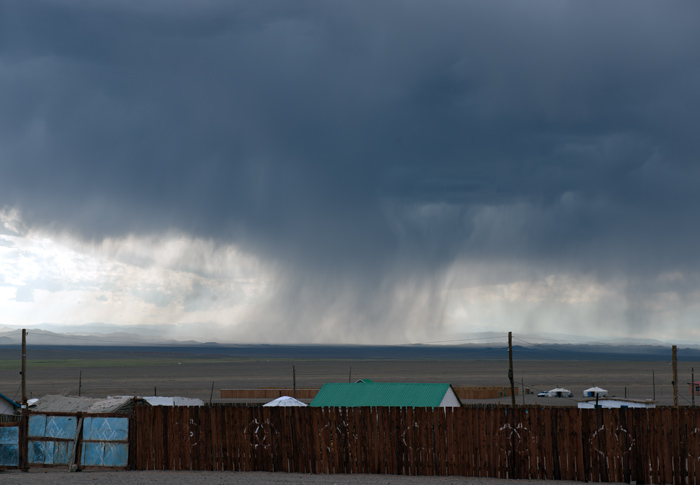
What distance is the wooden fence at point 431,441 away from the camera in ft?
64.0

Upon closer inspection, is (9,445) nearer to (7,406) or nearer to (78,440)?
(78,440)

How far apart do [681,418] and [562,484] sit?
3854mm

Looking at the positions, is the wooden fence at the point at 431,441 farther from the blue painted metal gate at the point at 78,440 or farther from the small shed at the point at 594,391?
the small shed at the point at 594,391

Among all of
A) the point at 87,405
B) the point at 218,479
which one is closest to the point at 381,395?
the point at 87,405

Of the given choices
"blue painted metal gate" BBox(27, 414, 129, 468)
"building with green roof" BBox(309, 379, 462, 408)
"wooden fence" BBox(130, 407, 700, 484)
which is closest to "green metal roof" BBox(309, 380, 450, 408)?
"building with green roof" BBox(309, 379, 462, 408)

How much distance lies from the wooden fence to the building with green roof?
537 inches

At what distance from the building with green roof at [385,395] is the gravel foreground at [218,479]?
1454cm

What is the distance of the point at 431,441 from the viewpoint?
68.1 feet

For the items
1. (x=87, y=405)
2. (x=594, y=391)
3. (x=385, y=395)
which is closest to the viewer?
(x=87, y=405)

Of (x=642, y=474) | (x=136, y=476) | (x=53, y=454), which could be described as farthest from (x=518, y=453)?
(x=53, y=454)

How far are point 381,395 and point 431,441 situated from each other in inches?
621

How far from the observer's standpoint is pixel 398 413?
21.0 metres

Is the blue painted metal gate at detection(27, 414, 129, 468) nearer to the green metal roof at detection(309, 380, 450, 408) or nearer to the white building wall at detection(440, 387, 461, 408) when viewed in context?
the green metal roof at detection(309, 380, 450, 408)

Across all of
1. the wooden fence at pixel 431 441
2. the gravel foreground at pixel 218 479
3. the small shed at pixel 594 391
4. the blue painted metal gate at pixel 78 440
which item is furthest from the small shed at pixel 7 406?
the small shed at pixel 594 391
